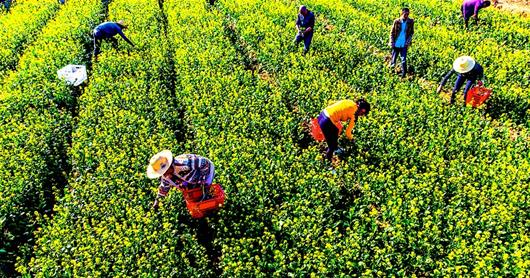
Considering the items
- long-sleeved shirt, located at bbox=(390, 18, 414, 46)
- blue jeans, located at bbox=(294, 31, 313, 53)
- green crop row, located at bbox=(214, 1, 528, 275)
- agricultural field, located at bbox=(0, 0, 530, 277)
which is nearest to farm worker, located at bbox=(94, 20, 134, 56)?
agricultural field, located at bbox=(0, 0, 530, 277)

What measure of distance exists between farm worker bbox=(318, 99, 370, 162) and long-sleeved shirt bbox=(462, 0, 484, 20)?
1101 cm

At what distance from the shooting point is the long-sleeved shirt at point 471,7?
1589 cm

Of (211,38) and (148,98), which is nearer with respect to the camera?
(148,98)

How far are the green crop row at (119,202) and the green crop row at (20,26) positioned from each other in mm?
5038

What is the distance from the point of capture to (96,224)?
6719 millimetres

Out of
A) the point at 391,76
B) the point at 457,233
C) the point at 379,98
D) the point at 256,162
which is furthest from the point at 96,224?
the point at 391,76

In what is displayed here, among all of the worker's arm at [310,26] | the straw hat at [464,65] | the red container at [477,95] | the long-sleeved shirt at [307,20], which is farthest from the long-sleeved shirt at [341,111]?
the long-sleeved shirt at [307,20]

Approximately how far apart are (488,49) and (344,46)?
4.71 m

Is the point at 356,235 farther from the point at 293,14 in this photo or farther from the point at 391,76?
the point at 293,14

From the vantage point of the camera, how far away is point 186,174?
21.1 ft

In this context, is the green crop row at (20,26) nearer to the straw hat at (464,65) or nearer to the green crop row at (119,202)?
the green crop row at (119,202)

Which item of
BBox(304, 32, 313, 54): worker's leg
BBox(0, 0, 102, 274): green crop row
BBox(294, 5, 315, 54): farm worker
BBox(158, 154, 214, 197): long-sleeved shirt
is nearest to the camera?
BBox(158, 154, 214, 197): long-sleeved shirt

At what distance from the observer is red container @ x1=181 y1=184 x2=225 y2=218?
6648 millimetres

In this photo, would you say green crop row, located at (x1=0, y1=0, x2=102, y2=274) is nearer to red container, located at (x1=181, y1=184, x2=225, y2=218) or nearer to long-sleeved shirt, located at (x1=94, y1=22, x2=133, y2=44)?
long-sleeved shirt, located at (x1=94, y1=22, x2=133, y2=44)
